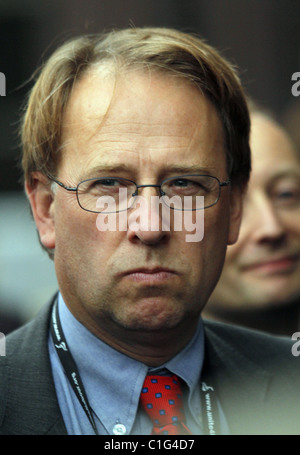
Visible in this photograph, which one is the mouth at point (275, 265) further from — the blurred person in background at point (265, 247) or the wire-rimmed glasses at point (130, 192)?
the wire-rimmed glasses at point (130, 192)

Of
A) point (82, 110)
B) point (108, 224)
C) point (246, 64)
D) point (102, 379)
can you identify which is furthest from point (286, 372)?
point (246, 64)

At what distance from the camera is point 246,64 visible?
190 inches

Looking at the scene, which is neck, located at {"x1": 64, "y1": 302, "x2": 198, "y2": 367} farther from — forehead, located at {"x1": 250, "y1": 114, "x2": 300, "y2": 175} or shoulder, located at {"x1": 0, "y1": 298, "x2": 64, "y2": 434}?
forehead, located at {"x1": 250, "y1": 114, "x2": 300, "y2": 175}

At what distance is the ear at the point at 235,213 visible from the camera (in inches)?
106

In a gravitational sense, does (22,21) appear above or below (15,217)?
above

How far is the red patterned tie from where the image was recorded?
2281 millimetres

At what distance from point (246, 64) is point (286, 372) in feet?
8.80

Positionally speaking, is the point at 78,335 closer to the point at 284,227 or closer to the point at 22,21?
the point at 284,227

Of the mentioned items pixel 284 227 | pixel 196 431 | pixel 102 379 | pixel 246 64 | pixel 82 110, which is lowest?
pixel 196 431

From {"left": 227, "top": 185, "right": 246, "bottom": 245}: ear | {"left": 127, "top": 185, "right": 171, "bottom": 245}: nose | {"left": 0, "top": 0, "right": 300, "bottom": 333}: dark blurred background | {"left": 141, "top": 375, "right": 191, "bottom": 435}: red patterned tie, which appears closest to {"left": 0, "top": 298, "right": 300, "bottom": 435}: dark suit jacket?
{"left": 141, "top": 375, "right": 191, "bottom": 435}: red patterned tie

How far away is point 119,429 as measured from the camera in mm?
2260

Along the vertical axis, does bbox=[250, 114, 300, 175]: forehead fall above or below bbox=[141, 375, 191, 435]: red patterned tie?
above

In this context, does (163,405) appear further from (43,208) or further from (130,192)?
(43,208)

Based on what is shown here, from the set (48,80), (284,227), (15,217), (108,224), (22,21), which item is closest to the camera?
(108,224)
